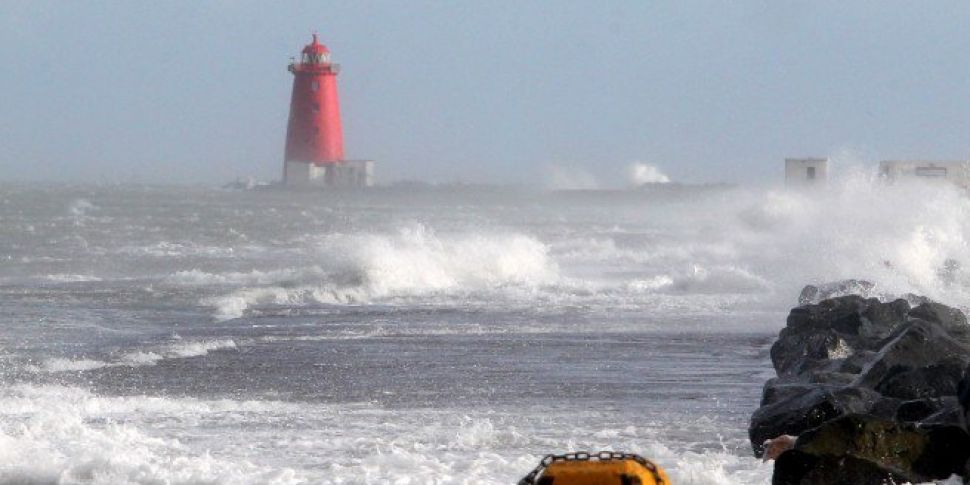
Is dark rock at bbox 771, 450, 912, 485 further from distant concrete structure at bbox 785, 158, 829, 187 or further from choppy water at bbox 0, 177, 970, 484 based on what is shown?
distant concrete structure at bbox 785, 158, 829, 187

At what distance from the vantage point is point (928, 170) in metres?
38.0

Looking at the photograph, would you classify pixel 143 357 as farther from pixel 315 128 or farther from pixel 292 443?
pixel 315 128

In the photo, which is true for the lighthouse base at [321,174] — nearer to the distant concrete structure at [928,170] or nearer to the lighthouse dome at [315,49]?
the lighthouse dome at [315,49]

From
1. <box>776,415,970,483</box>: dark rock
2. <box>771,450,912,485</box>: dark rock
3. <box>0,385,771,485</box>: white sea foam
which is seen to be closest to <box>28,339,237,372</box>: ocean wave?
<box>0,385,771,485</box>: white sea foam

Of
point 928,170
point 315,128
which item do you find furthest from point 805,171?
point 315,128

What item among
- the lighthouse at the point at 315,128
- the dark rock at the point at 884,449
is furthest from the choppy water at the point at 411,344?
the lighthouse at the point at 315,128

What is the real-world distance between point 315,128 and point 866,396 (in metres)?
59.5

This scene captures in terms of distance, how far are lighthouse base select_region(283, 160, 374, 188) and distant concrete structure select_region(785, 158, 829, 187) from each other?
3205cm

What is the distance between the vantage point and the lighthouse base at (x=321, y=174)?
238ft

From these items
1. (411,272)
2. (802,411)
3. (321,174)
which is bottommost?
(411,272)

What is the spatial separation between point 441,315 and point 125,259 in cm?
1352

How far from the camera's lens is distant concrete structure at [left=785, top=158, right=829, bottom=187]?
140 feet

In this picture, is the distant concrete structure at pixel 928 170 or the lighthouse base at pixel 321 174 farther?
the lighthouse base at pixel 321 174

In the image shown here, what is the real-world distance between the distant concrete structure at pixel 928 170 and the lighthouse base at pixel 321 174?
38496mm
